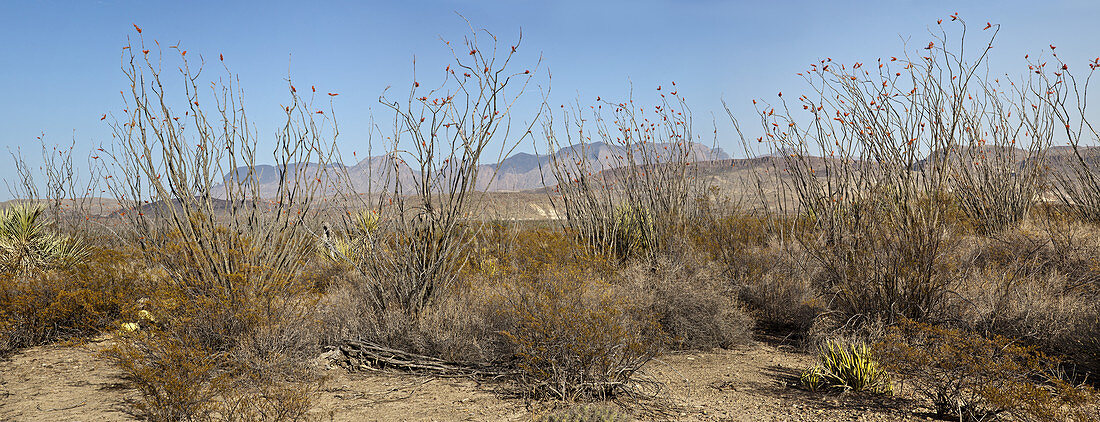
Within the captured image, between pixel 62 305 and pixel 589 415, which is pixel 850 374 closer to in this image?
pixel 589 415

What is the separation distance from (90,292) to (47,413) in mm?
2371

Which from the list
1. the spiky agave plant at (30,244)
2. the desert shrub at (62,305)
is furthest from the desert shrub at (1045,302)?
the spiky agave plant at (30,244)

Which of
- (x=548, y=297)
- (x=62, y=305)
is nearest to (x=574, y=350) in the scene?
(x=548, y=297)

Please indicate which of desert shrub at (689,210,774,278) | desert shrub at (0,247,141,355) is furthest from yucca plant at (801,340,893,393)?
desert shrub at (0,247,141,355)

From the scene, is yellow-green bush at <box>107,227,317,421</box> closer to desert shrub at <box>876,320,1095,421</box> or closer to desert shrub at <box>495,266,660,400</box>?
desert shrub at <box>495,266,660,400</box>

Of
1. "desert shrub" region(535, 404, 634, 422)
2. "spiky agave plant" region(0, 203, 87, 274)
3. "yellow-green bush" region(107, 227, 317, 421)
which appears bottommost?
"desert shrub" region(535, 404, 634, 422)

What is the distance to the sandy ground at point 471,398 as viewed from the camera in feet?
12.8

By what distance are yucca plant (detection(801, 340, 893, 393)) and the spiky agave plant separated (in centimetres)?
976

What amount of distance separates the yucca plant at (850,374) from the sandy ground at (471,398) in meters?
0.12

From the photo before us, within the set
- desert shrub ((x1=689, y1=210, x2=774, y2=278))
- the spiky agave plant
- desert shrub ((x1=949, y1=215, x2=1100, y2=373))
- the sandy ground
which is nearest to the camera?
the sandy ground

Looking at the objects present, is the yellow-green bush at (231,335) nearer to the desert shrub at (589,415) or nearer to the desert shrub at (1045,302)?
the desert shrub at (589,415)

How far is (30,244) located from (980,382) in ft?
38.9

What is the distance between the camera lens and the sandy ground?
3895 mm

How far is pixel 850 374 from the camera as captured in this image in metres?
4.27
